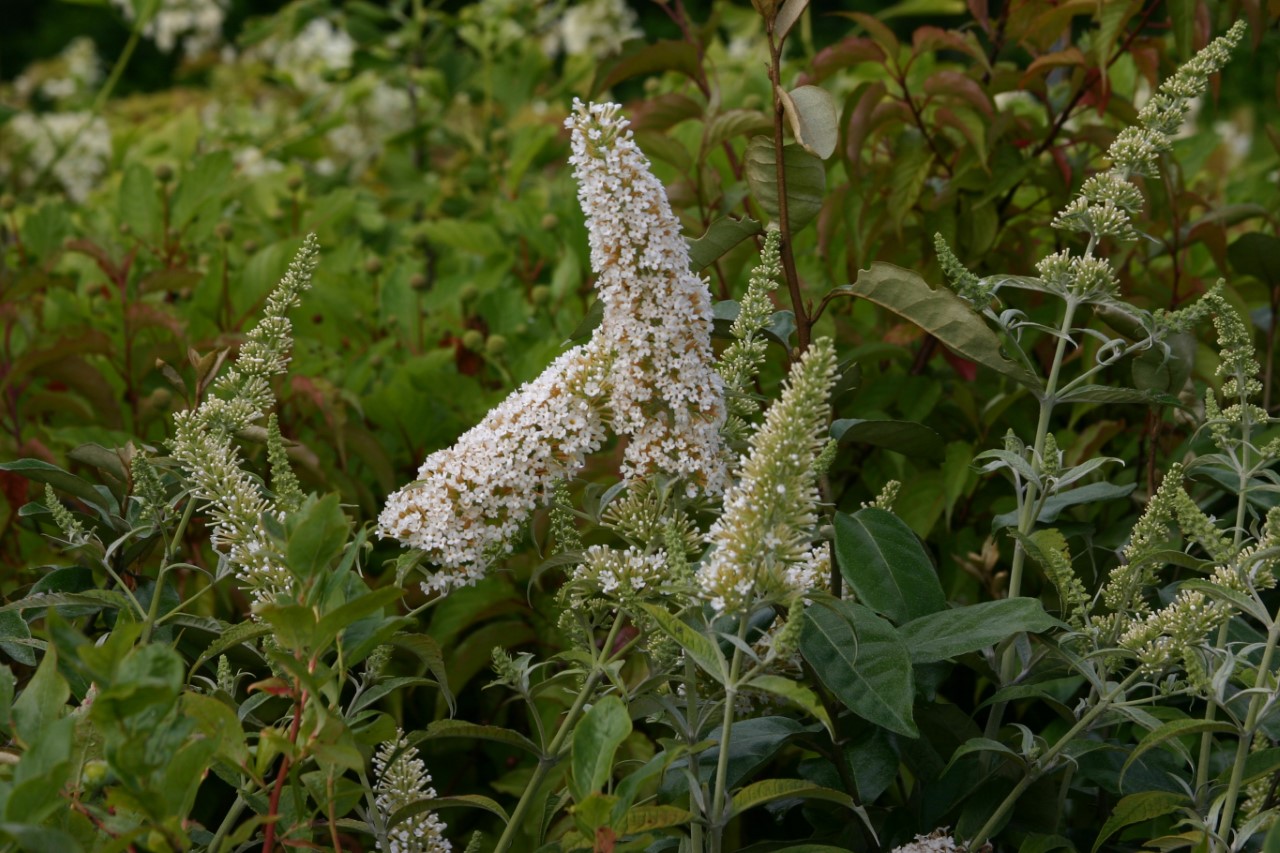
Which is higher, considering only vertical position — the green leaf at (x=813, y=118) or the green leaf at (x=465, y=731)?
the green leaf at (x=813, y=118)

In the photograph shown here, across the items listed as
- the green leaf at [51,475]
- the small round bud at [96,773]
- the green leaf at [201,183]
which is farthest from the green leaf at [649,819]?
the green leaf at [201,183]

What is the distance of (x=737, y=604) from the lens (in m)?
1.05

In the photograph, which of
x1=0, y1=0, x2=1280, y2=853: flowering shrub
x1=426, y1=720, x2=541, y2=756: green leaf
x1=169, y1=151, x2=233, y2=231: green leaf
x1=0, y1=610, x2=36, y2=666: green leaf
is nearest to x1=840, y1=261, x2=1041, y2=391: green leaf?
x1=0, y1=0, x2=1280, y2=853: flowering shrub

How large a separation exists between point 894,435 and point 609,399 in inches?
15.6

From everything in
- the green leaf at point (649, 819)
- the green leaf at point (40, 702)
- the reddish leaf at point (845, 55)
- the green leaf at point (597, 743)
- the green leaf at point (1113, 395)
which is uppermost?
the reddish leaf at point (845, 55)

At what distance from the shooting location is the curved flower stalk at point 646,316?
1160mm

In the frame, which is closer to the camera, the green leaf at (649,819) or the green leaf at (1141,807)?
the green leaf at (649,819)

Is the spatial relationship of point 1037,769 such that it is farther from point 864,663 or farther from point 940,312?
point 940,312

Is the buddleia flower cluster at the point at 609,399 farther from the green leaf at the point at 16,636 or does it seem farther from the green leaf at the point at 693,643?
the green leaf at the point at 16,636

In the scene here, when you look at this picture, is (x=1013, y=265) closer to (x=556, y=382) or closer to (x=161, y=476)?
(x=556, y=382)

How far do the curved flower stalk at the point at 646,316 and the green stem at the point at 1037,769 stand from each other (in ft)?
1.39

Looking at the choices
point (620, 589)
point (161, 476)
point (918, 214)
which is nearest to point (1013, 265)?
point (918, 214)

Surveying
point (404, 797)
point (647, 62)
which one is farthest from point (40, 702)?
point (647, 62)

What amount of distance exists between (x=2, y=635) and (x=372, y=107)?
3443 mm
